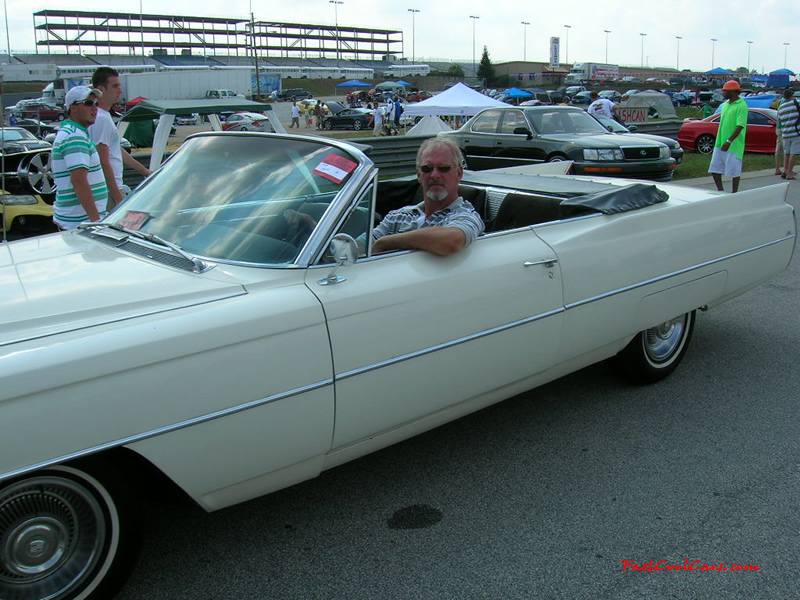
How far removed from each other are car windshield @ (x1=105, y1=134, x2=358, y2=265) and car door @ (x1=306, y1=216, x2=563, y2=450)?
0.93 feet

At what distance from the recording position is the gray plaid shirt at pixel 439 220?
3053 mm

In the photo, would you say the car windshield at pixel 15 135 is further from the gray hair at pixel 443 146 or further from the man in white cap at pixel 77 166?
the gray hair at pixel 443 146

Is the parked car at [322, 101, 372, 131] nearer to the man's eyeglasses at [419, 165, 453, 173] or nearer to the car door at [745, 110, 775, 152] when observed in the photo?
the car door at [745, 110, 775, 152]

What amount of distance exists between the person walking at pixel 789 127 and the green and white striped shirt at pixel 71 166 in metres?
12.3

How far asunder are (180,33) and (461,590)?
119 metres

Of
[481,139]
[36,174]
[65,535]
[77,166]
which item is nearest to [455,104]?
[481,139]

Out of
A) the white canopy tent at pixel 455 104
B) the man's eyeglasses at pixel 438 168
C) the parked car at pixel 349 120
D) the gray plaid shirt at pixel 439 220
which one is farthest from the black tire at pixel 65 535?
the parked car at pixel 349 120

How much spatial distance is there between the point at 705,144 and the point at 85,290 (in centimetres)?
1850

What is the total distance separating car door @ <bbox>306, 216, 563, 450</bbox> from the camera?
2.49 meters

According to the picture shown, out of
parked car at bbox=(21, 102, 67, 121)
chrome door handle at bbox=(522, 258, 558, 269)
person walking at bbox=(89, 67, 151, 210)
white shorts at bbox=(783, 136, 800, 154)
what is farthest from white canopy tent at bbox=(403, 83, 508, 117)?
parked car at bbox=(21, 102, 67, 121)

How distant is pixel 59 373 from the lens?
74.9 inches

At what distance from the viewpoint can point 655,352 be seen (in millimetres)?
4039

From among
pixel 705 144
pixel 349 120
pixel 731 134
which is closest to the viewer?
pixel 731 134

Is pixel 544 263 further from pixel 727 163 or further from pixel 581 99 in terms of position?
pixel 581 99
